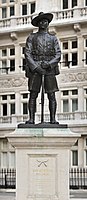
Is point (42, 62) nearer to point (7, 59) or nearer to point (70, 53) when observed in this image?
point (70, 53)

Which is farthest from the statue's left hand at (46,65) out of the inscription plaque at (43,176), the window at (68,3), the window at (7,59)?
the window at (7,59)

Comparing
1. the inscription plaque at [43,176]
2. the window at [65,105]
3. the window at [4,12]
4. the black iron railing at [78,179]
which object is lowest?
the black iron railing at [78,179]

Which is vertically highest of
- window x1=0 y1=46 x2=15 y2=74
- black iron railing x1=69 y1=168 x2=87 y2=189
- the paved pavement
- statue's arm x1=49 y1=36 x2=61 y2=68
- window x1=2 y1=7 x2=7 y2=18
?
window x1=2 y1=7 x2=7 y2=18

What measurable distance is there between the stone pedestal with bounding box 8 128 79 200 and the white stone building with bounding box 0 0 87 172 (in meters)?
20.8

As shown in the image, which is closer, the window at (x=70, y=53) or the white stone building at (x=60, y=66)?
the white stone building at (x=60, y=66)

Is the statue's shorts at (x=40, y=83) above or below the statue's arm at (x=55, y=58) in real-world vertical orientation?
below

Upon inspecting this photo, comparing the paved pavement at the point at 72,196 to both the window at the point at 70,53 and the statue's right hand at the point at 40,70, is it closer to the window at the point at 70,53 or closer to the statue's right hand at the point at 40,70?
the statue's right hand at the point at 40,70

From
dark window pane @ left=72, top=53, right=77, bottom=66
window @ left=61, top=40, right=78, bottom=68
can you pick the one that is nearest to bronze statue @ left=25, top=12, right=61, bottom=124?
window @ left=61, top=40, right=78, bottom=68

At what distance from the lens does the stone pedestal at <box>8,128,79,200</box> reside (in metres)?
11.3

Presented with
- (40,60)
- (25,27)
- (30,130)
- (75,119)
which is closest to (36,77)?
(40,60)

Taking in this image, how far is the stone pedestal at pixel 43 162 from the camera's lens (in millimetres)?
11328

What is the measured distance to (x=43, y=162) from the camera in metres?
11.4

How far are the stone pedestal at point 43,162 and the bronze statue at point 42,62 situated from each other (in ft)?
2.23

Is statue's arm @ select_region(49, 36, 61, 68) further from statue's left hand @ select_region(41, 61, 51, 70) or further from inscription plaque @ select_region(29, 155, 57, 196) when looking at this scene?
inscription plaque @ select_region(29, 155, 57, 196)
